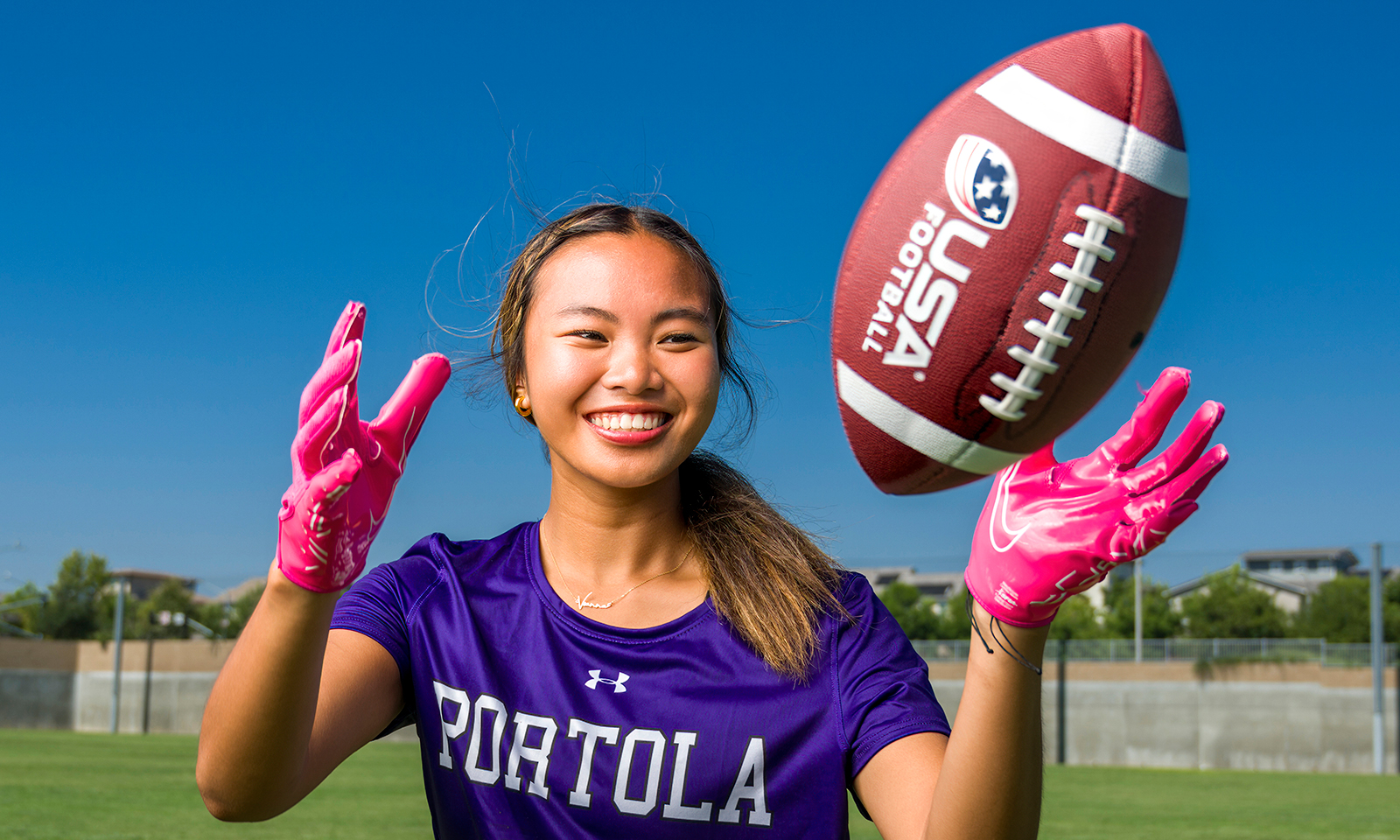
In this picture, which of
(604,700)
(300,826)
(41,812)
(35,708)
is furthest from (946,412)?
(35,708)

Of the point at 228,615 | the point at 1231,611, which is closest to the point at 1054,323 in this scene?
the point at 1231,611

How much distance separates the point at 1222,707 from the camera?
70.5 ft

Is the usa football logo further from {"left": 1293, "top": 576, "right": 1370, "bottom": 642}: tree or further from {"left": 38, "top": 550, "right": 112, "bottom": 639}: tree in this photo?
{"left": 38, "top": 550, "right": 112, "bottom": 639}: tree

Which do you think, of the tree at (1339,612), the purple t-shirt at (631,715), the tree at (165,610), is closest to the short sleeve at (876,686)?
the purple t-shirt at (631,715)

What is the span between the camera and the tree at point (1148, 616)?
88.8 ft

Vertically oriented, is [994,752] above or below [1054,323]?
below

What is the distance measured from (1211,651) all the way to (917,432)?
22712mm

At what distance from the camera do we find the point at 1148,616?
90.5ft

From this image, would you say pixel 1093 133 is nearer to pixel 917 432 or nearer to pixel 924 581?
pixel 917 432

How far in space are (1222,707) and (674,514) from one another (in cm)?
2204

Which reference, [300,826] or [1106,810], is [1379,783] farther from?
[300,826]

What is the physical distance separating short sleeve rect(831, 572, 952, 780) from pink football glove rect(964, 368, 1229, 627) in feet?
1.05

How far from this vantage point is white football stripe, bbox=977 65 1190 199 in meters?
1.79

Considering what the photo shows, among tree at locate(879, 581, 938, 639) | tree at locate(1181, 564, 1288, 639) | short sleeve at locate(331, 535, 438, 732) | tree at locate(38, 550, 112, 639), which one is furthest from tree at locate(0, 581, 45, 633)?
short sleeve at locate(331, 535, 438, 732)
